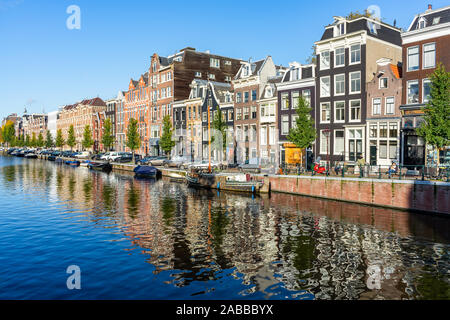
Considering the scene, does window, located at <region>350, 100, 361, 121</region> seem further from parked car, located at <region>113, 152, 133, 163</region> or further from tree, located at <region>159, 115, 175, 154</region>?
parked car, located at <region>113, 152, 133, 163</region>

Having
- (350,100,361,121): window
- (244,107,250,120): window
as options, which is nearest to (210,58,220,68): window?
(244,107,250,120): window

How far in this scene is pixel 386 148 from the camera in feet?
133

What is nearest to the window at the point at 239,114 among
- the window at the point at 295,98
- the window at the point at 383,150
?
the window at the point at 295,98

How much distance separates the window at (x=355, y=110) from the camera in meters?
43.6

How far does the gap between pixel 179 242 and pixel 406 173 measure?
22205 millimetres

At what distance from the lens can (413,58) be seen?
125 ft

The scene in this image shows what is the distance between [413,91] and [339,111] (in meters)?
9.52

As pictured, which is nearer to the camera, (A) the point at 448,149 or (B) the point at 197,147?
(A) the point at 448,149

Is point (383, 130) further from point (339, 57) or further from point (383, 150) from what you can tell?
point (339, 57)

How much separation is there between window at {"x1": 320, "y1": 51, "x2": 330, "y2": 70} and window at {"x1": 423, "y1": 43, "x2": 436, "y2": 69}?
12.2 meters
